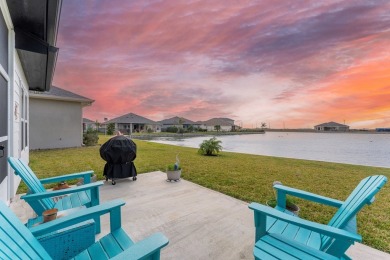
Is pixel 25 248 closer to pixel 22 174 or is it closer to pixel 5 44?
pixel 22 174

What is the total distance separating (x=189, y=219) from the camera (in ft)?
9.68

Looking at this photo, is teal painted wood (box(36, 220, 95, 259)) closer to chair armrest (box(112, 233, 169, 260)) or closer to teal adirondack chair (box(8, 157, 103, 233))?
teal adirondack chair (box(8, 157, 103, 233))

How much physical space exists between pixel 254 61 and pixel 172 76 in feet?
20.9

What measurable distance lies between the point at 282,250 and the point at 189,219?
1.68m

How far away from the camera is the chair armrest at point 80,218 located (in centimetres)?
139

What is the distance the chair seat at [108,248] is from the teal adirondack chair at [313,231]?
1081 mm

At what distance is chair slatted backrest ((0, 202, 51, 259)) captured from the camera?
1033 millimetres

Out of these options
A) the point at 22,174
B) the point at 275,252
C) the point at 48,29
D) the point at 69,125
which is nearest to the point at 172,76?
the point at 69,125

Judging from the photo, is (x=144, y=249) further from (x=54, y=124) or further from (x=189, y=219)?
(x=54, y=124)

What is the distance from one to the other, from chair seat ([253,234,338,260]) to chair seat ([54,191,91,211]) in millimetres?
2232

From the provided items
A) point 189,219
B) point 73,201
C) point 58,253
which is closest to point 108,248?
point 58,253

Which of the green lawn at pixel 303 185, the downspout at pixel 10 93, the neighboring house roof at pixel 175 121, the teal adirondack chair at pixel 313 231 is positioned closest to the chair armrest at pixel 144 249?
the teal adirondack chair at pixel 313 231

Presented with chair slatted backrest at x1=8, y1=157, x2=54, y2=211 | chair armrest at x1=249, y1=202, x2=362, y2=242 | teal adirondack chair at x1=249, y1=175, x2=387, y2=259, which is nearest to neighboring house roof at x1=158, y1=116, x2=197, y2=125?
chair slatted backrest at x1=8, y1=157, x2=54, y2=211

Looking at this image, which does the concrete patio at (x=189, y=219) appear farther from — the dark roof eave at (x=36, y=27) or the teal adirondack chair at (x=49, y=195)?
the dark roof eave at (x=36, y=27)
